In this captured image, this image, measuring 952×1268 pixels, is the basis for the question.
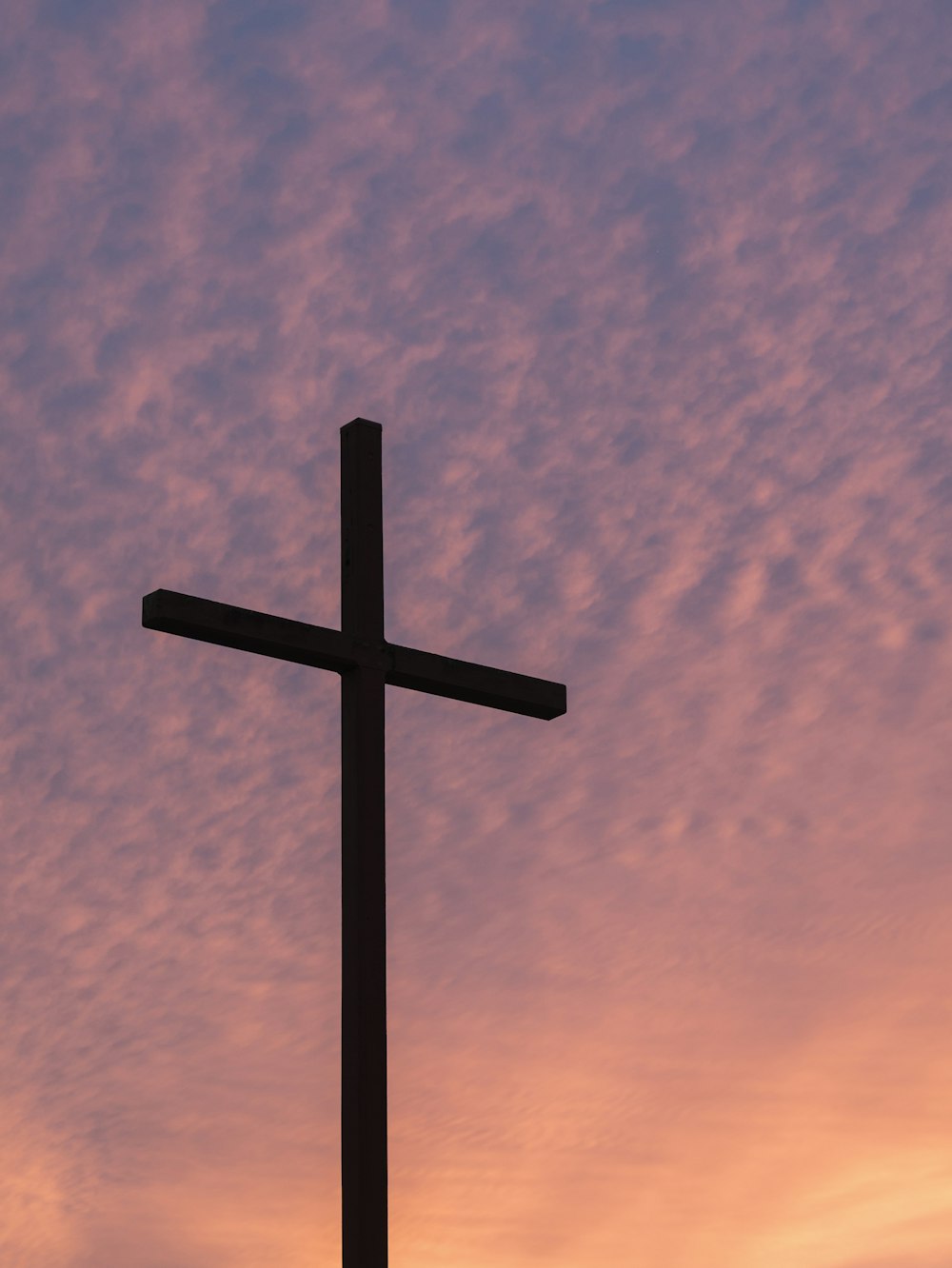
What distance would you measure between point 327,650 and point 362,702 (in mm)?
316

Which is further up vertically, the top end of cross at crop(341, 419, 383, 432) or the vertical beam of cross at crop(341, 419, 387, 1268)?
the top end of cross at crop(341, 419, 383, 432)

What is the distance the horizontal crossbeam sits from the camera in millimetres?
9086

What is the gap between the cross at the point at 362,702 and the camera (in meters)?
8.55

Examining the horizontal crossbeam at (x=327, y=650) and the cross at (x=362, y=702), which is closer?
the cross at (x=362, y=702)

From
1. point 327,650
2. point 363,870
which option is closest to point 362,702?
point 327,650

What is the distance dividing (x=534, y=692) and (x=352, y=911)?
2.04 metres

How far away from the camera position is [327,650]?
939 centimetres

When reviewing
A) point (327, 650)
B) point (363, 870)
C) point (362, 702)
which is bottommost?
point (363, 870)

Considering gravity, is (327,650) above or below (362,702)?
above

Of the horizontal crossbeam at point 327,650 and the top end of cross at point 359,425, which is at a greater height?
the top end of cross at point 359,425

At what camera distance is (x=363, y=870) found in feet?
29.6

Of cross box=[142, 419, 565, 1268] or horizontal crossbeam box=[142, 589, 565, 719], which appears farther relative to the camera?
horizontal crossbeam box=[142, 589, 565, 719]

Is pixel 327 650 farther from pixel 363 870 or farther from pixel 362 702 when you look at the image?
pixel 363 870

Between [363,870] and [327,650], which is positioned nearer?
[363,870]
